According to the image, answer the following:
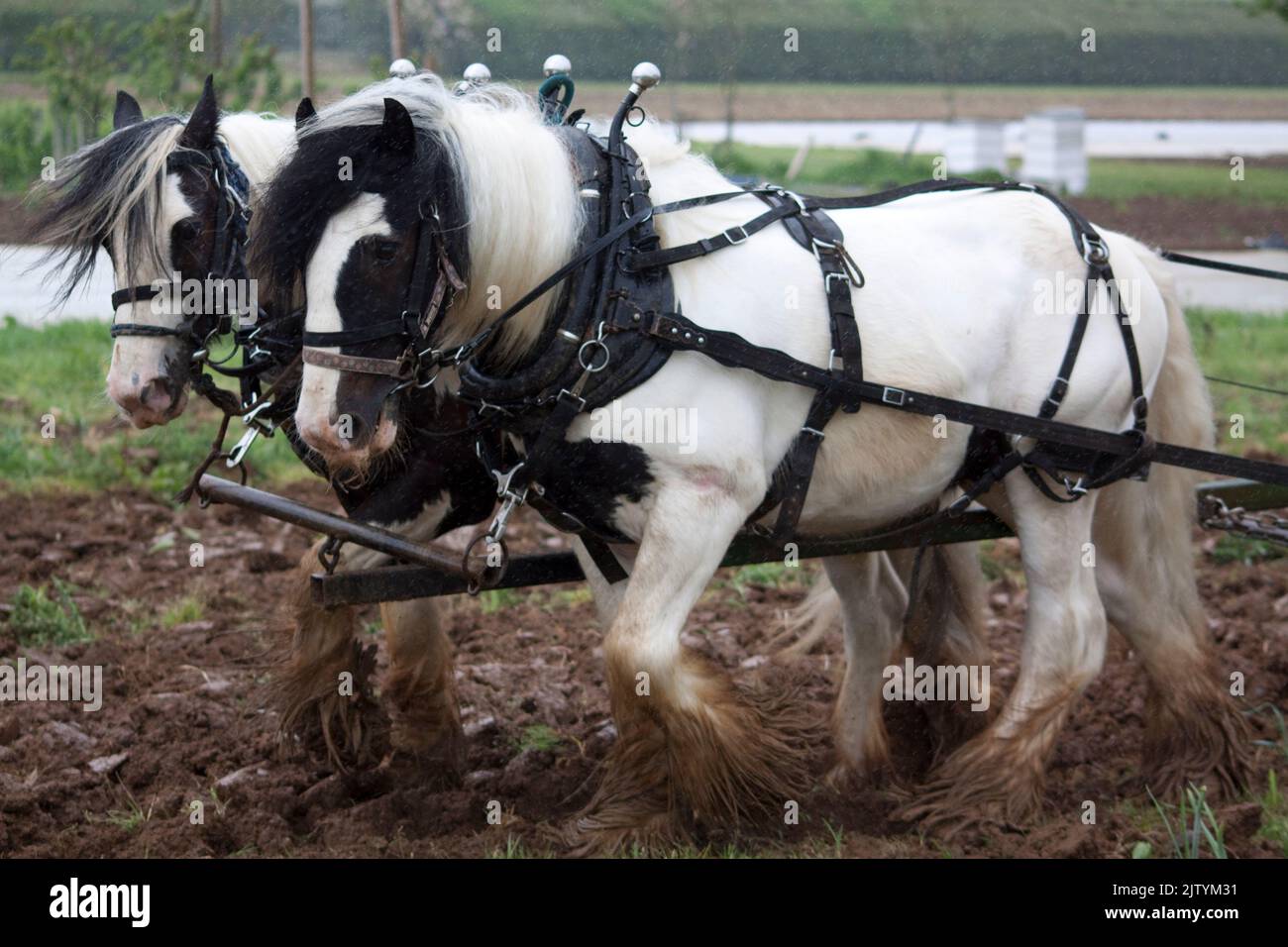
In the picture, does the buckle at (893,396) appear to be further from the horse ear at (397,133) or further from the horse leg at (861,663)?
the horse ear at (397,133)

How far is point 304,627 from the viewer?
13.9 feet

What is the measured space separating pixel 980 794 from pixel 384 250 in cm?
213

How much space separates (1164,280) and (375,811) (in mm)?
2760

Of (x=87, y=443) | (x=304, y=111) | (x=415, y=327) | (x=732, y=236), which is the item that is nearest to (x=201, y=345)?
Answer: (x=304, y=111)

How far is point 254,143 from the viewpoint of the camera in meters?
4.09

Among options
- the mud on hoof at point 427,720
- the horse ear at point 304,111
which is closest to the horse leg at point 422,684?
the mud on hoof at point 427,720

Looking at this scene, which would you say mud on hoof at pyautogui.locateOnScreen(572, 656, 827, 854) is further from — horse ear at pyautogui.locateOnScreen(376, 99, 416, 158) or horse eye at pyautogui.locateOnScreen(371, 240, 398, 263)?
horse ear at pyautogui.locateOnScreen(376, 99, 416, 158)

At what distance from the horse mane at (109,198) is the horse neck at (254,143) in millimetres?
153

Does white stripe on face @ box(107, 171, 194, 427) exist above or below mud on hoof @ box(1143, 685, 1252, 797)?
above

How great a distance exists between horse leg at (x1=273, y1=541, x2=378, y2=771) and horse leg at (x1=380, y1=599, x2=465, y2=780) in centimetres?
14

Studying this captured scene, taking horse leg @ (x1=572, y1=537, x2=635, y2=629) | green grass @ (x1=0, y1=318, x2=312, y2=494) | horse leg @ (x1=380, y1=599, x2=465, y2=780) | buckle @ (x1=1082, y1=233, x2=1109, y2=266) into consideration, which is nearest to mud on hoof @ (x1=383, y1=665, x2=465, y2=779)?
horse leg @ (x1=380, y1=599, x2=465, y2=780)

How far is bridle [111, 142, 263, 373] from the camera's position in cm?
384

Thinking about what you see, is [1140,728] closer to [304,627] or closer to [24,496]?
[304,627]
